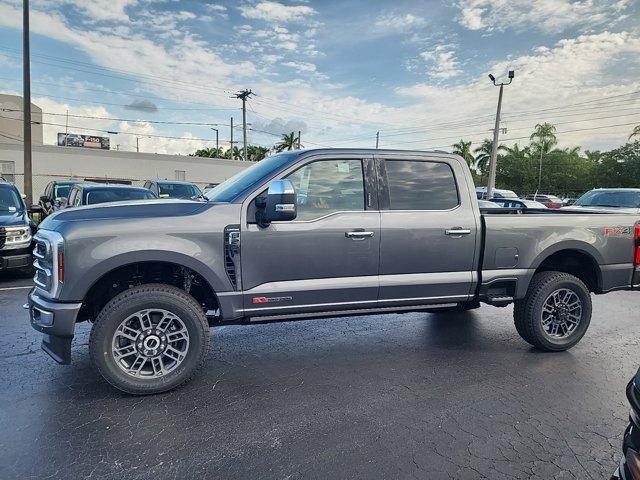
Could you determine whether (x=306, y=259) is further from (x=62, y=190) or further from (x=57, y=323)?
(x=62, y=190)

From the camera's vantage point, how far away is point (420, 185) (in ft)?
14.3

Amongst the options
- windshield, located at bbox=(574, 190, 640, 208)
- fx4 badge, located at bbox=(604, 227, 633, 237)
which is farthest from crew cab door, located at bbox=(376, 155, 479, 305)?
windshield, located at bbox=(574, 190, 640, 208)

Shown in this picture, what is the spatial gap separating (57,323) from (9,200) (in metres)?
6.73

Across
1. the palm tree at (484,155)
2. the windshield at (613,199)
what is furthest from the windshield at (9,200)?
the palm tree at (484,155)

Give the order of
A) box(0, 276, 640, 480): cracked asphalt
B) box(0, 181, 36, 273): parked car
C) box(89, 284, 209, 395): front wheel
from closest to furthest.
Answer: box(0, 276, 640, 480): cracked asphalt
box(89, 284, 209, 395): front wheel
box(0, 181, 36, 273): parked car

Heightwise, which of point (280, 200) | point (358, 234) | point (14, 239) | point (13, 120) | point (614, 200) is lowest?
point (14, 239)

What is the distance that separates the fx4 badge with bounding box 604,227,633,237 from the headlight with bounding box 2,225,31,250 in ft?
28.2

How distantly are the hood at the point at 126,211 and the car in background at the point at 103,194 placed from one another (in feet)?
18.8

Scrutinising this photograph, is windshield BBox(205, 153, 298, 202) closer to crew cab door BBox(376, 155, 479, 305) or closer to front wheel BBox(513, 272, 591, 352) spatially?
crew cab door BBox(376, 155, 479, 305)

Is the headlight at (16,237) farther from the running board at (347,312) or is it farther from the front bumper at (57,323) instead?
the running board at (347,312)

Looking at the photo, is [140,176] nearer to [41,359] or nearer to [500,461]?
[41,359]

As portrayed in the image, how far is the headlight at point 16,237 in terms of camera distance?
7418 mm

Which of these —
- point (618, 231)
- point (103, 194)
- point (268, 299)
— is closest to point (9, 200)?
point (103, 194)

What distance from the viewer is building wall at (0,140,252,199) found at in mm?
32062
